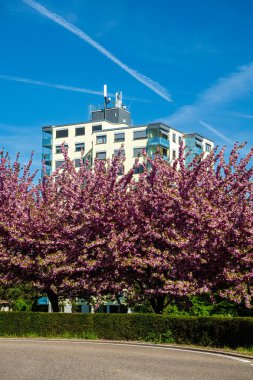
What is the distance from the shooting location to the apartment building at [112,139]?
89.4m

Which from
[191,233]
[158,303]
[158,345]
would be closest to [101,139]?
[158,303]

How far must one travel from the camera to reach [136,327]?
25.1 meters

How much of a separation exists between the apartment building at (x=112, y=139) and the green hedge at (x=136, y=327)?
5902 cm

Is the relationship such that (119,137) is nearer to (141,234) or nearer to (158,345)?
(141,234)

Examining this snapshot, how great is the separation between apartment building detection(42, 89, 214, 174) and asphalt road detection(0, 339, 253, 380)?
67.4 meters

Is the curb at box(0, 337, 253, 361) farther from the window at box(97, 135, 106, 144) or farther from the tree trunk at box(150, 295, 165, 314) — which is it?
the window at box(97, 135, 106, 144)

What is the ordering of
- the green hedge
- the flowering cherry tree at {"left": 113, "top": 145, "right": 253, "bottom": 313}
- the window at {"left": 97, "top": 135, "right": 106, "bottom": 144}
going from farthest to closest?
the window at {"left": 97, "top": 135, "right": 106, "bottom": 144} < the flowering cherry tree at {"left": 113, "top": 145, "right": 253, "bottom": 313} < the green hedge

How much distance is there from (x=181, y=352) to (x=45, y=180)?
63.2 ft

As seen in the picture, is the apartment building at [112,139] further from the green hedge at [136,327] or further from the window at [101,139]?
the green hedge at [136,327]

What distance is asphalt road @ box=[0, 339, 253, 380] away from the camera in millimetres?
13797

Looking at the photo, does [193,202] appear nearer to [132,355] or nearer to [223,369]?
[132,355]

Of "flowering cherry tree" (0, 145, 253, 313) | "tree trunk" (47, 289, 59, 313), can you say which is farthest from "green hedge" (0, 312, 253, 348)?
"tree trunk" (47, 289, 59, 313)

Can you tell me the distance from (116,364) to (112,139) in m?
77.9

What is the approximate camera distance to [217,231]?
95.7 ft
